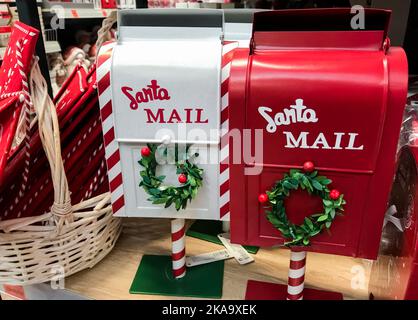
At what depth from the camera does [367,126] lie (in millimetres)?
554

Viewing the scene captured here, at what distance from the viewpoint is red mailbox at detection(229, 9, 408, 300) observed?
549 mm

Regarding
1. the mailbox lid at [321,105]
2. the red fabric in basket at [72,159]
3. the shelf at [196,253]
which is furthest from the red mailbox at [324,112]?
the red fabric in basket at [72,159]

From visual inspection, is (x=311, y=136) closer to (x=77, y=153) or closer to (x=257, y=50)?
(x=257, y=50)

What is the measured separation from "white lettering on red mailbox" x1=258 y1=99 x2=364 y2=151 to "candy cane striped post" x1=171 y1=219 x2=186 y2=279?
0.31 metres

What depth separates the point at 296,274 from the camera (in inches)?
27.9

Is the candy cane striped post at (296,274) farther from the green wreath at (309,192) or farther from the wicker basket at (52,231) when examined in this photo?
the wicker basket at (52,231)

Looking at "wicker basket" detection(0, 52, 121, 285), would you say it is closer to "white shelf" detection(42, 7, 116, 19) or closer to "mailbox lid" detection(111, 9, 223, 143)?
"mailbox lid" detection(111, 9, 223, 143)

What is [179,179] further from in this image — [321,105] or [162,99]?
[321,105]

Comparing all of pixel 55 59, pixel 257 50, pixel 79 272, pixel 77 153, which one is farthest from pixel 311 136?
pixel 55 59

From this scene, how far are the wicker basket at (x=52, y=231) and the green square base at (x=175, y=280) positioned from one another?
119 millimetres

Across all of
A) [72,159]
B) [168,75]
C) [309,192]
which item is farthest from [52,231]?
[309,192]

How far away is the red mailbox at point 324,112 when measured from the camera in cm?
55

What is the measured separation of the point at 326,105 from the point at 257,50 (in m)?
0.15

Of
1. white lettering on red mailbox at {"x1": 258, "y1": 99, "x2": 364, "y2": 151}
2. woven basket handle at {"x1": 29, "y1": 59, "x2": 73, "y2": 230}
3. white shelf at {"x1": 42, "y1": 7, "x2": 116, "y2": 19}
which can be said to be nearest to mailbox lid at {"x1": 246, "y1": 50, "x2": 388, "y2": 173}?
white lettering on red mailbox at {"x1": 258, "y1": 99, "x2": 364, "y2": 151}
